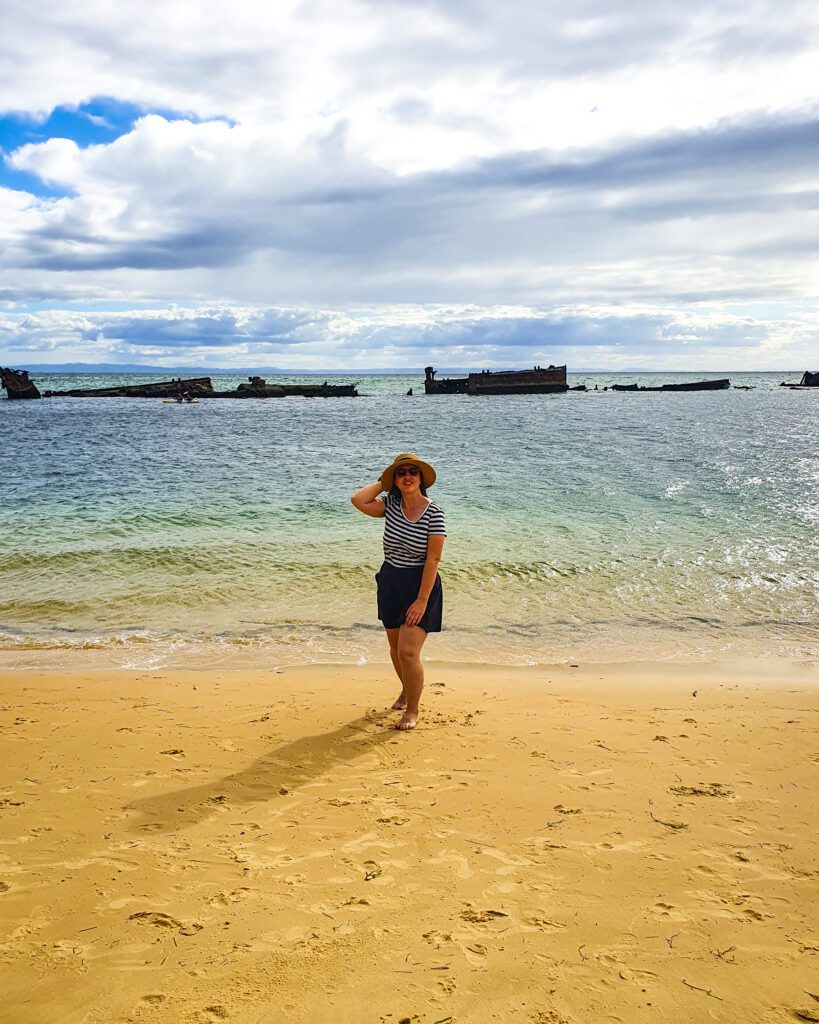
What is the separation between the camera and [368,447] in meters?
31.1

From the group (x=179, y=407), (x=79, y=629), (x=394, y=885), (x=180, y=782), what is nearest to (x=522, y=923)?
(x=394, y=885)

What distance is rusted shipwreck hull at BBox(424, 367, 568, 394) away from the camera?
75125mm

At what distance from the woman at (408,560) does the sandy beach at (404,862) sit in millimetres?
567

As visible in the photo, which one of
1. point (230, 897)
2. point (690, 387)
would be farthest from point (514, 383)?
point (230, 897)

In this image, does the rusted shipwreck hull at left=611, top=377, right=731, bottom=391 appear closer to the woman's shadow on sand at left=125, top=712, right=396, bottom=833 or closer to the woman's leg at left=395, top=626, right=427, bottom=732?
the woman's leg at left=395, top=626, right=427, bottom=732

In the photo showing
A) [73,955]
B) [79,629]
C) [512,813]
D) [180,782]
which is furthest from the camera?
[79,629]

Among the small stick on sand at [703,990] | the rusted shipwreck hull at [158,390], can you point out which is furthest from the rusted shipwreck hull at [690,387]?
the small stick on sand at [703,990]

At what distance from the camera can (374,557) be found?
1140 cm

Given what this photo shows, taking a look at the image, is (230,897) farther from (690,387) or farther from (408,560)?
(690,387)

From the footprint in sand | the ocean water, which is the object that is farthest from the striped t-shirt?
the ocean water

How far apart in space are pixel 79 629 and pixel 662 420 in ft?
149

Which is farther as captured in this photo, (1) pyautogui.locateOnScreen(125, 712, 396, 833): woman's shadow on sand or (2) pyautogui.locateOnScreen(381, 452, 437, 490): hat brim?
(2) pyautogui.locateOnScreen(381, 452, 437, 490): hat brim

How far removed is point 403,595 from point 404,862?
2.01m

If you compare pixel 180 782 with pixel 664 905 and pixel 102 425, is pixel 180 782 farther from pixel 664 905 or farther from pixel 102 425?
pixel 102 425
